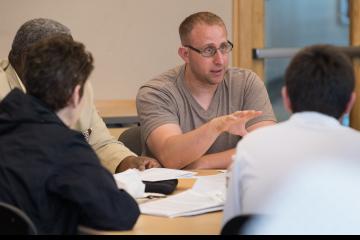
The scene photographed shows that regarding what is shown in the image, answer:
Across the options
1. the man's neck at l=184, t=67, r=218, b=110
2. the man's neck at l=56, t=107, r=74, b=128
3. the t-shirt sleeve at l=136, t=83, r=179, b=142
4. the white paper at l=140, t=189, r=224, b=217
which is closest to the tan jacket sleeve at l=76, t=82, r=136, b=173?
the t-shirt sleeve at l=136, t=83, r=179, b=142

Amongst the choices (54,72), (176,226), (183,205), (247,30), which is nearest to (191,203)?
(183,205)

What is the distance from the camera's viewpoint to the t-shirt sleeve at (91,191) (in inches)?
70.9

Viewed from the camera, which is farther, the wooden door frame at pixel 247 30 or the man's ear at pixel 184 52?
the wooden door frame at pixel 247 30

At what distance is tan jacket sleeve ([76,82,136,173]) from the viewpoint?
117 inches

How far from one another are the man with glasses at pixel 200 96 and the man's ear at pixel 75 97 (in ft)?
3.34

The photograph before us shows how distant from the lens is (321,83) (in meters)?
1.69

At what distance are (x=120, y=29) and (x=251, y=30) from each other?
1052 millimetres

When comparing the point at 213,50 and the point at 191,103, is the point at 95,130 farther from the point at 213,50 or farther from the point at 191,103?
the point at 213,50

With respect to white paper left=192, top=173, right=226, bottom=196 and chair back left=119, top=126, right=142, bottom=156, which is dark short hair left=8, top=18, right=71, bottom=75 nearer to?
chair back left=119, top=126, right=142, bottom=156

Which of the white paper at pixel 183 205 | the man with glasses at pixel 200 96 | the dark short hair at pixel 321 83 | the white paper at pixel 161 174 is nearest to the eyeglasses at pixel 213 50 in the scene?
the man with glasses at pixel 200 96

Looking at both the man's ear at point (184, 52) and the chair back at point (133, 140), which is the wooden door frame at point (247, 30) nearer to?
the man's ear at point (184, 52)

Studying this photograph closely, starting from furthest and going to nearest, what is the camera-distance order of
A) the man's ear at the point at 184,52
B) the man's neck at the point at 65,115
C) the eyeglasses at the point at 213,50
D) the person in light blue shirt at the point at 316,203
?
1. the man's ear at the point at 184,52
2. the eyeglasses at the point at 213,50
3. the man's neck at the point at 65,115
4. the person in light blue shirt at the point at 316,203

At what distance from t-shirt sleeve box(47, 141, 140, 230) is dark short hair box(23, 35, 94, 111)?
0.18 m

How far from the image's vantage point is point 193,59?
10.7 ft
